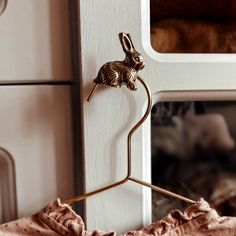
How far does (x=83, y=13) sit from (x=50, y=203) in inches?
8.5

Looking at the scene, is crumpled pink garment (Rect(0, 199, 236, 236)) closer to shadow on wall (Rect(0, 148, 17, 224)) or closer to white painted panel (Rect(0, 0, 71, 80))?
shadow on wall (Rect(0, 148, 17, 224))

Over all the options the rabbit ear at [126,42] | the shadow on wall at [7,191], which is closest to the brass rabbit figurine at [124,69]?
the rabbit ear at [126,42]

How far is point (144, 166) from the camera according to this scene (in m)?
0.44

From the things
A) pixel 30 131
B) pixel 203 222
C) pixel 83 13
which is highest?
pixel 83 13

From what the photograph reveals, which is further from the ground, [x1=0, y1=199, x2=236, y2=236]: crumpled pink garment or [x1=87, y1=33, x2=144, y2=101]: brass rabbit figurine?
[x1=87, y1=33, x2=144, y2=101]: brass rabbit figurine

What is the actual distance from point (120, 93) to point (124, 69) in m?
0.04

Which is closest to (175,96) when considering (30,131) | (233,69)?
(233,69)

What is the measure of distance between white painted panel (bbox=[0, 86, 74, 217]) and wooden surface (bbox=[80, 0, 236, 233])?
0.03 m

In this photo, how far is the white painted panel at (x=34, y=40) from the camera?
39 cm

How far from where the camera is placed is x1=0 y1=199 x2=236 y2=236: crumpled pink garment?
0.39 metres

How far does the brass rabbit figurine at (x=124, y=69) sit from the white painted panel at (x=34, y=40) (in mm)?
54

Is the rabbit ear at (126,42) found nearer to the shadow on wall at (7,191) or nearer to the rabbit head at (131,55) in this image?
the rabbit head at (131,55)

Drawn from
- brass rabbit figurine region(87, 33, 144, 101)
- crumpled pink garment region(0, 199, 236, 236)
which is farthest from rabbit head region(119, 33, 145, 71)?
crumpled pink garment region(0, 199, 236, 236)

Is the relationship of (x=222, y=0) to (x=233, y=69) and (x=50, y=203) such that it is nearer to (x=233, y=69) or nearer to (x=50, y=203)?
(x=233, y=69)
